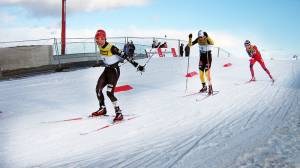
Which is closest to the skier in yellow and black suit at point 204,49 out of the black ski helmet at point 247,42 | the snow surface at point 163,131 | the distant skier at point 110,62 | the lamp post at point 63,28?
the snow surface at point 163,131

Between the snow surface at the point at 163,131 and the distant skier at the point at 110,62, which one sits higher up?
the distant skier at the point at 110,62

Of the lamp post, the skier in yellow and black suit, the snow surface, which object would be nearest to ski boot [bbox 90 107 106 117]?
the snow surface

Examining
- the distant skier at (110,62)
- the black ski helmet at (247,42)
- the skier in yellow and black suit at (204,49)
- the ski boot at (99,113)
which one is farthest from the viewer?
the black ski helmet at (247,42)

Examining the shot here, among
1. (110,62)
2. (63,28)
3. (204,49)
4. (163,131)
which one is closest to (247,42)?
(204,49)

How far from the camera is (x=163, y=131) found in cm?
733

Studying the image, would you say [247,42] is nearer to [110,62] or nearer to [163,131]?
[110,62]

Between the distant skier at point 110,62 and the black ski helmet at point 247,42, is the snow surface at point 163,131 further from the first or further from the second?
the black ski helmet at point 247,42

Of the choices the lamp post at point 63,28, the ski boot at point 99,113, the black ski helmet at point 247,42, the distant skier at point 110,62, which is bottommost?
the ski boot at point 99,113

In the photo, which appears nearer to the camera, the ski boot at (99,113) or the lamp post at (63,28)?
the ski boot at (99,113)

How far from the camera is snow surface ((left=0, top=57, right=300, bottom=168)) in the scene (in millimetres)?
5266

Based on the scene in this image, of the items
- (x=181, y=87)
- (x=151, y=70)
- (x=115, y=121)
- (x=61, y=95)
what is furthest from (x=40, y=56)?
(x=115, y=121)

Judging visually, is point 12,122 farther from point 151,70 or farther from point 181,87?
point 151,70

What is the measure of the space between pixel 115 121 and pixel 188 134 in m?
2.35

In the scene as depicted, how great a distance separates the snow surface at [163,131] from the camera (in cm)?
527
